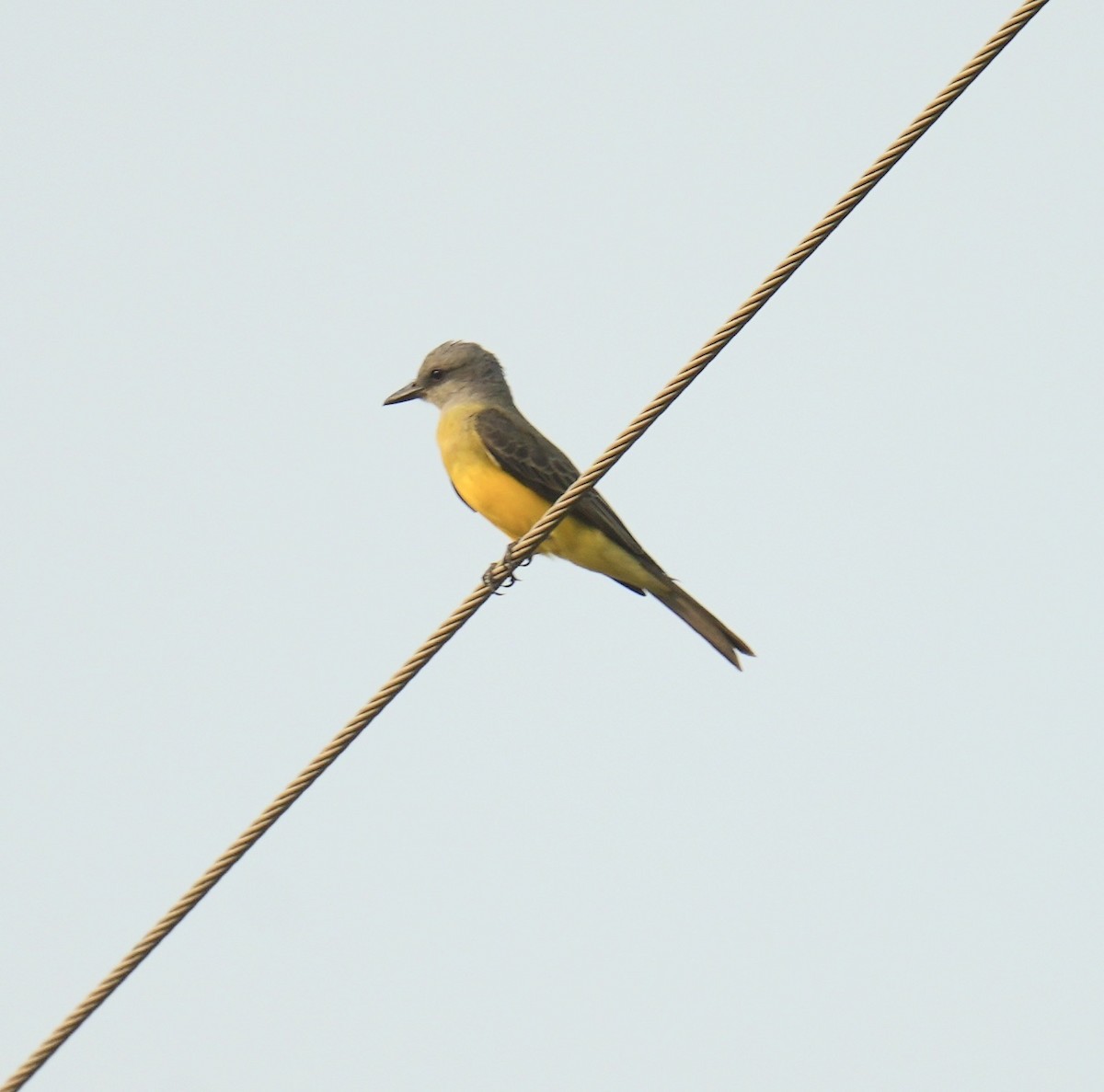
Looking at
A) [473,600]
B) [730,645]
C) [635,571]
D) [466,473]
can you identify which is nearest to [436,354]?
[466,473]

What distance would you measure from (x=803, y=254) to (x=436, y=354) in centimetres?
453

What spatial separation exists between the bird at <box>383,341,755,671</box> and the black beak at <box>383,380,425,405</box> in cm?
41

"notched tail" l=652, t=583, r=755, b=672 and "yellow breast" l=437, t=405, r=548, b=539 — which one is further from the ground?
"notched tail" l=652, t=583, r=755, b=672

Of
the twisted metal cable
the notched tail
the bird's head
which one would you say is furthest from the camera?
the bird's head

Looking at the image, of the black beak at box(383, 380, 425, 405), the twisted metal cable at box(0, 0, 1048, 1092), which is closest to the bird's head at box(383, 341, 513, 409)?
the black beak at box(383, 380, 425, 405)

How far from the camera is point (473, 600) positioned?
18.3 feet

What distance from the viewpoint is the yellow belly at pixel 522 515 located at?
8094 mm

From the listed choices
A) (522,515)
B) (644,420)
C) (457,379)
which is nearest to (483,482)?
(522,515)

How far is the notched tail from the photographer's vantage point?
7.95 meters

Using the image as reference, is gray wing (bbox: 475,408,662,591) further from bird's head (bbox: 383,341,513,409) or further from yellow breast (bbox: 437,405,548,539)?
bird's head (bbox: 383,341,513,409)

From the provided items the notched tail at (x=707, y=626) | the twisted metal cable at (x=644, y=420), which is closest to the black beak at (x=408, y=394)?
the notched tail at (x=707, y=626)

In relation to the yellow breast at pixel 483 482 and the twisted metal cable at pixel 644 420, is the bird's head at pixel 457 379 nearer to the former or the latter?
the yellow breast at pixel 483 482

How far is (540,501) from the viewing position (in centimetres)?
818

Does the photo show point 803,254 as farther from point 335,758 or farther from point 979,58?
point 335,758
